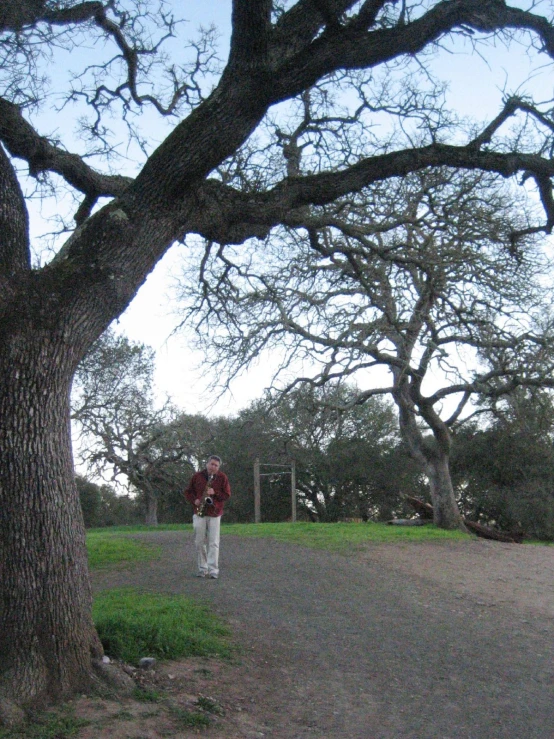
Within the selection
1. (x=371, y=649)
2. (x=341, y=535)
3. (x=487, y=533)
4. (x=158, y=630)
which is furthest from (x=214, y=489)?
(x=487, y=533)

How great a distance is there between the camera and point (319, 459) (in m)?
32.0

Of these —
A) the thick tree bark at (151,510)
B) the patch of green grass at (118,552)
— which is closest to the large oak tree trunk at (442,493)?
the patch of green grass at (118,552)

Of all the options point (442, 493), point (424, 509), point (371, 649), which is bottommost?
point (371, 649)

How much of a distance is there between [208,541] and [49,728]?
5805 mm

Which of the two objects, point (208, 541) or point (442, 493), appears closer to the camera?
point (208, 541)

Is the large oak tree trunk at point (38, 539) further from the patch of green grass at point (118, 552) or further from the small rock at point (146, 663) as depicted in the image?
the patch of green grass at point (118, 552)

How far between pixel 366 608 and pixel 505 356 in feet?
28.8

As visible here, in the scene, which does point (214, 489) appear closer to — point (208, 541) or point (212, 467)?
point (212, 467)

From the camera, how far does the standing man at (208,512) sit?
10422 mm

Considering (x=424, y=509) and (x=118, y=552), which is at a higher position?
(x=424, y=509)

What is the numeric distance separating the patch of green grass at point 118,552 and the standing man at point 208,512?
2128 mm

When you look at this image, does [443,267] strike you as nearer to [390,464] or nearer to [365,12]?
[365,12]

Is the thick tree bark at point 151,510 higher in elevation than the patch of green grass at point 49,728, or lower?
higher

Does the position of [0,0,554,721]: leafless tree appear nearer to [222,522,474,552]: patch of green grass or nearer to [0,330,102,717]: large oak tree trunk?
[0,330,102,717]: large oak tree trunk
